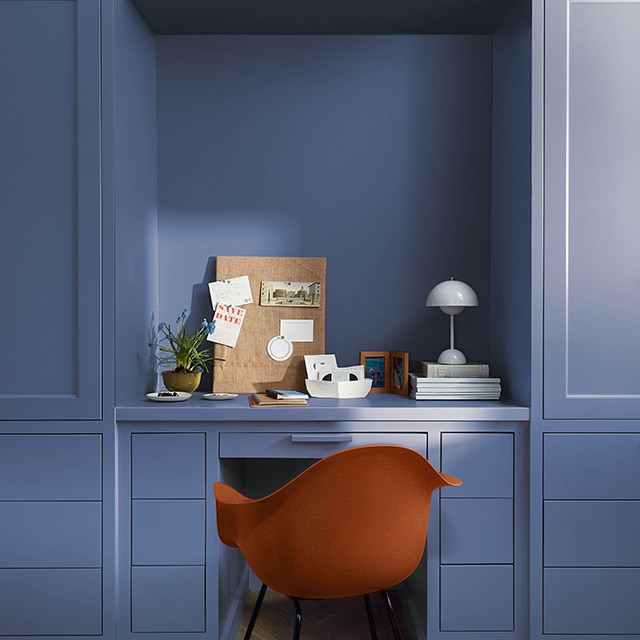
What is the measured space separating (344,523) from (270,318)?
109cm

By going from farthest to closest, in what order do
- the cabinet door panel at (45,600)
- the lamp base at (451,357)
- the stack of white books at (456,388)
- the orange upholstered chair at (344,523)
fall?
the lamp base at (451,357), the stack of white books at (456,388), the cabinet door panel at (45,600), the orange upholstered chair at (344,523)

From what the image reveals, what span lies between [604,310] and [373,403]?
2.64ft

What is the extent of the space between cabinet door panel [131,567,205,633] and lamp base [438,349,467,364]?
3.60ft

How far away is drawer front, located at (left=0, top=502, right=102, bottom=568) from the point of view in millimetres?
2078

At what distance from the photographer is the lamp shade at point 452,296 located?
7.74ft

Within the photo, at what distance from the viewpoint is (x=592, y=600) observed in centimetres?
210

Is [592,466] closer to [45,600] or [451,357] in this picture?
[451,357]

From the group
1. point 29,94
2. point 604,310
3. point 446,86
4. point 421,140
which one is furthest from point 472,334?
point 29,94

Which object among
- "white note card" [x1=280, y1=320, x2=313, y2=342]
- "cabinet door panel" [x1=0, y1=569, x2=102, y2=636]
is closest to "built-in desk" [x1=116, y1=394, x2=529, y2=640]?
"cabinet door panel" [x1=0, y1=569, x2=102, y2=636]

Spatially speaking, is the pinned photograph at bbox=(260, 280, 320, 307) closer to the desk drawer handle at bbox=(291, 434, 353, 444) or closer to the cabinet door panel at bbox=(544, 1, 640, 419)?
A: the desk drawer handle at bbox=(291, 434, 353, 444)

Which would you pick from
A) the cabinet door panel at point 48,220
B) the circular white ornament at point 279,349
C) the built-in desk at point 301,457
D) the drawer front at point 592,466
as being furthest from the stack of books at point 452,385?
the cabinet door panel at point 48,220

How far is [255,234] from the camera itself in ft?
8.59

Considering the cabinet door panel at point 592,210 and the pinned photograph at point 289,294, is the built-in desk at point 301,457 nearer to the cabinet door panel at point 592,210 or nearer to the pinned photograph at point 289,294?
the cabinet door panel at point 592,210

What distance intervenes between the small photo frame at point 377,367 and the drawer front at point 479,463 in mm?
483
